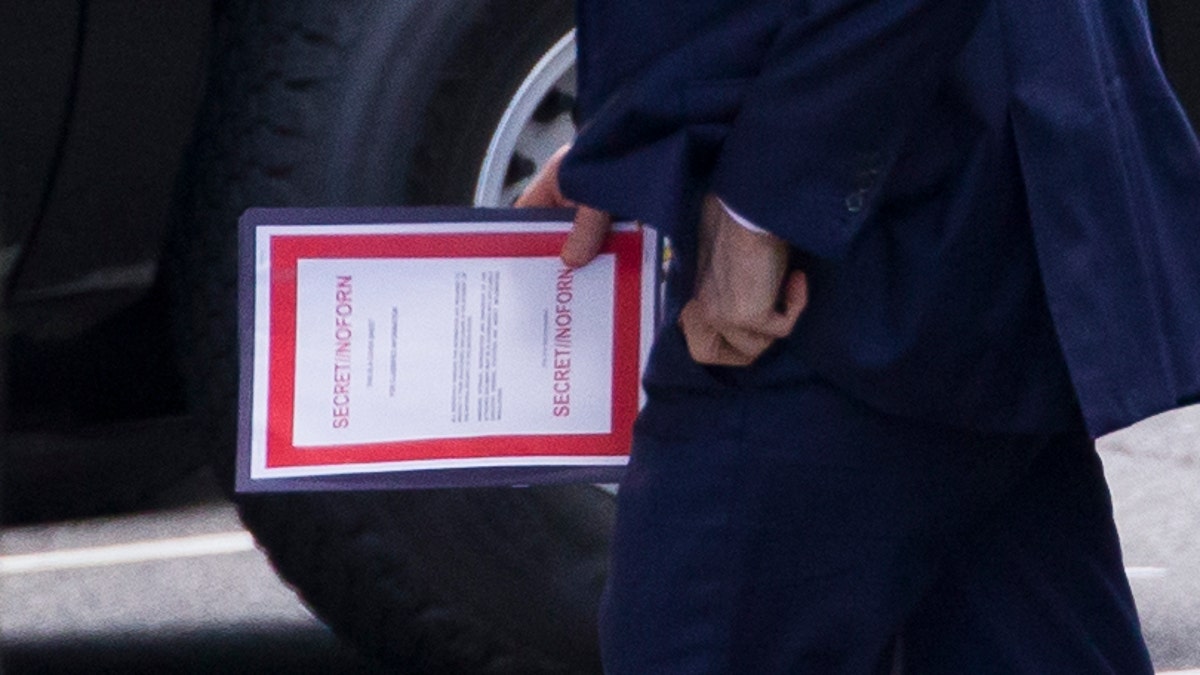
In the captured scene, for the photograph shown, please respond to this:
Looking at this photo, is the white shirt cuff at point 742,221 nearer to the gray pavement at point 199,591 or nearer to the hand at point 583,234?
the hand at point 583,234

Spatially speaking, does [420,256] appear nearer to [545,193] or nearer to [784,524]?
[545,193]

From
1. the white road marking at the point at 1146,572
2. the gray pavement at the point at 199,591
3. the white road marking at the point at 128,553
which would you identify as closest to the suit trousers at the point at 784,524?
the gray pavement at the point at 199,591

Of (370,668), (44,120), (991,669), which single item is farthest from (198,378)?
(991,669)

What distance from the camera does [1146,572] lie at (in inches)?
139

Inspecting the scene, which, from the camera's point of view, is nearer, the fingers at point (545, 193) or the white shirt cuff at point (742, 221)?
the white shirt cuff at point (742, 221)

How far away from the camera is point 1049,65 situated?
1434 mm

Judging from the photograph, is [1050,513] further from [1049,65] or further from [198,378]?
[198,378]

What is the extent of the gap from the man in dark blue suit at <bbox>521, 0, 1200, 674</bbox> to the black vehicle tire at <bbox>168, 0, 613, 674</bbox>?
0.94 metres

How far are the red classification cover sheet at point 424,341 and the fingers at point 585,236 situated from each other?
0.7 inches

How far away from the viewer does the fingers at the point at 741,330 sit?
55.4 inches

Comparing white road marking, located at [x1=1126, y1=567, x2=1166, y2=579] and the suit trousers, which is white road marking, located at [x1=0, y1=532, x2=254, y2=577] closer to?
white road marking, located at [x1=1126, y1=567, x2=1166, y2=579]

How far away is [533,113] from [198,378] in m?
0.51

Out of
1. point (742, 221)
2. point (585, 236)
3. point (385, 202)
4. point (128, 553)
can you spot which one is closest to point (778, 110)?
point (742, 221)

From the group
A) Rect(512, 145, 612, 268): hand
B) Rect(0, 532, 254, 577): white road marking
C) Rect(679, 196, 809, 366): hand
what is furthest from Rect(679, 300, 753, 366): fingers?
→ Rect(0, 532, 254, 577): white road marking
